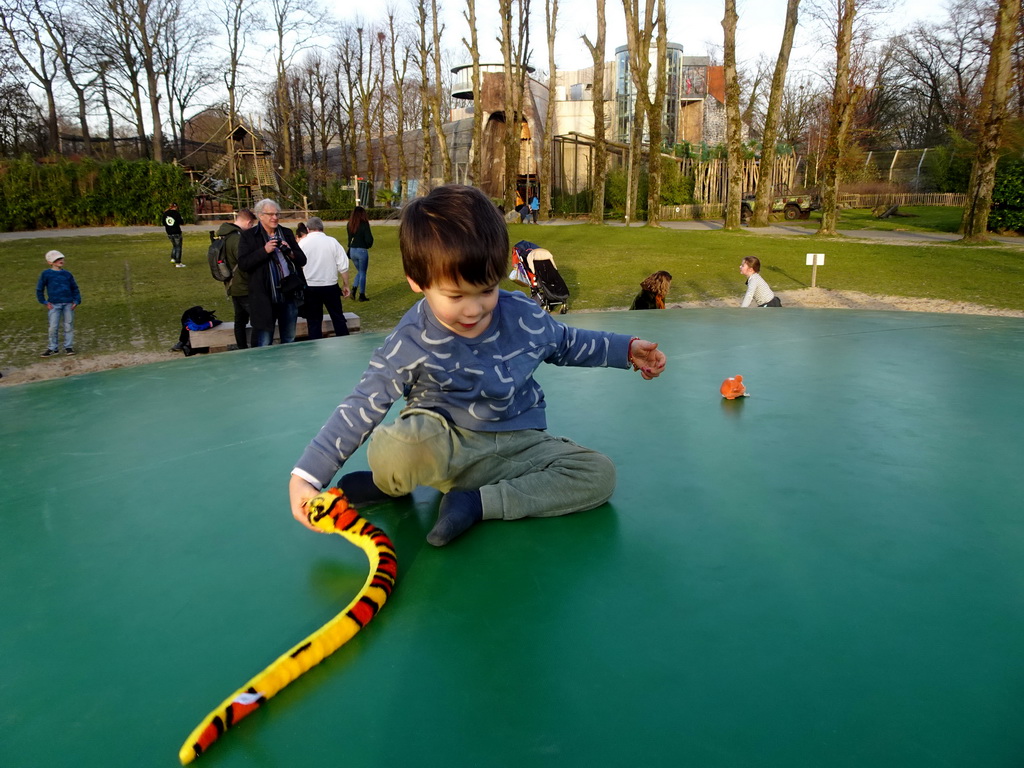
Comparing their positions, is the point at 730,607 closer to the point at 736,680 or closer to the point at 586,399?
the point at 736,680

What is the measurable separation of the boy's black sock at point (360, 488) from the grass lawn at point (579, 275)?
6.27 m

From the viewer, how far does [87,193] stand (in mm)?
22266

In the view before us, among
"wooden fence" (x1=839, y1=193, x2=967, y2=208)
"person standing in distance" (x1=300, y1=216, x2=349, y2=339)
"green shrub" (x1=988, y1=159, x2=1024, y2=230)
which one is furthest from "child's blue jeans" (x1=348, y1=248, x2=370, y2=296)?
"wooden fence" (x1=839, y1=193, x2=967, y2=208)

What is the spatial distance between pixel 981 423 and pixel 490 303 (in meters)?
1.80

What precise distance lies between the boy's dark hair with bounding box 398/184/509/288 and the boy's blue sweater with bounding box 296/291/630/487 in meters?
0.17

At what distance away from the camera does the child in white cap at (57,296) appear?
679 centimetres

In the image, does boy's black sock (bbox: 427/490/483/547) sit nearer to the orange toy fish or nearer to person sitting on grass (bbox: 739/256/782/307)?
the orange toy fish

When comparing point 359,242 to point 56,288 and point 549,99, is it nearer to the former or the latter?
point 56,288

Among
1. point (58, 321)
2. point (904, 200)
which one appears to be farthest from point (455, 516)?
Answer: point (904, 200)

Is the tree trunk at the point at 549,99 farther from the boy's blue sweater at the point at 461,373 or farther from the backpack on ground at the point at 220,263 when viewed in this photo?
the boy's blue sweater at the point at 461,373

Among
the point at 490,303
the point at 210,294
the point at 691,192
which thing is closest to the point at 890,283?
the point at 210,294

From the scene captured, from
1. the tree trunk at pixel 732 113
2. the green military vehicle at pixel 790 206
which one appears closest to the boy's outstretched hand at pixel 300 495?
the tree trunk at pixel 732 113

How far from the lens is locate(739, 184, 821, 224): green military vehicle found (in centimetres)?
2348

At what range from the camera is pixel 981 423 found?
239 centimetres
